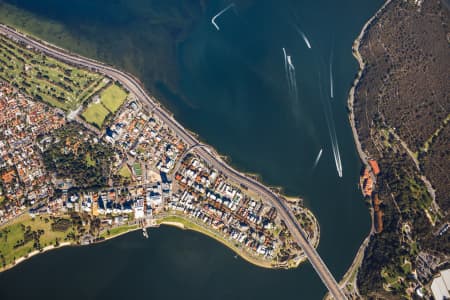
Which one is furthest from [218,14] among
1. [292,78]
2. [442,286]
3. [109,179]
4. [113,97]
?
[442,286]

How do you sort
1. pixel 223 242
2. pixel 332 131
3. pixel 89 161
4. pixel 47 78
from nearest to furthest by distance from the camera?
pixel 223 242 → pixel 89 161 → pixel 332 131 → pixel 47 78

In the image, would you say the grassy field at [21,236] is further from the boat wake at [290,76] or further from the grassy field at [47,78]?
the boat wake at [290,76]

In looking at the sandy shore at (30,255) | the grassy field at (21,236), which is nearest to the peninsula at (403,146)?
the sandy shore at (30,255)

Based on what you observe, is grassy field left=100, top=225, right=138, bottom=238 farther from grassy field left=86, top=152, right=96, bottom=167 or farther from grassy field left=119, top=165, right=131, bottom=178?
grassy field left=86, top=152, right=96, bottom=167

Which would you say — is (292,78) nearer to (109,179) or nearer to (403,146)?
(403,146)

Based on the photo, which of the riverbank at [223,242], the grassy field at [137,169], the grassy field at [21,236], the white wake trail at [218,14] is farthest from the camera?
the white wake trail at [218,14]

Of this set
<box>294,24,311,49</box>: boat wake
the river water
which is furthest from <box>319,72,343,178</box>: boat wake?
<box>294,24,311,49</box>: boat wake
